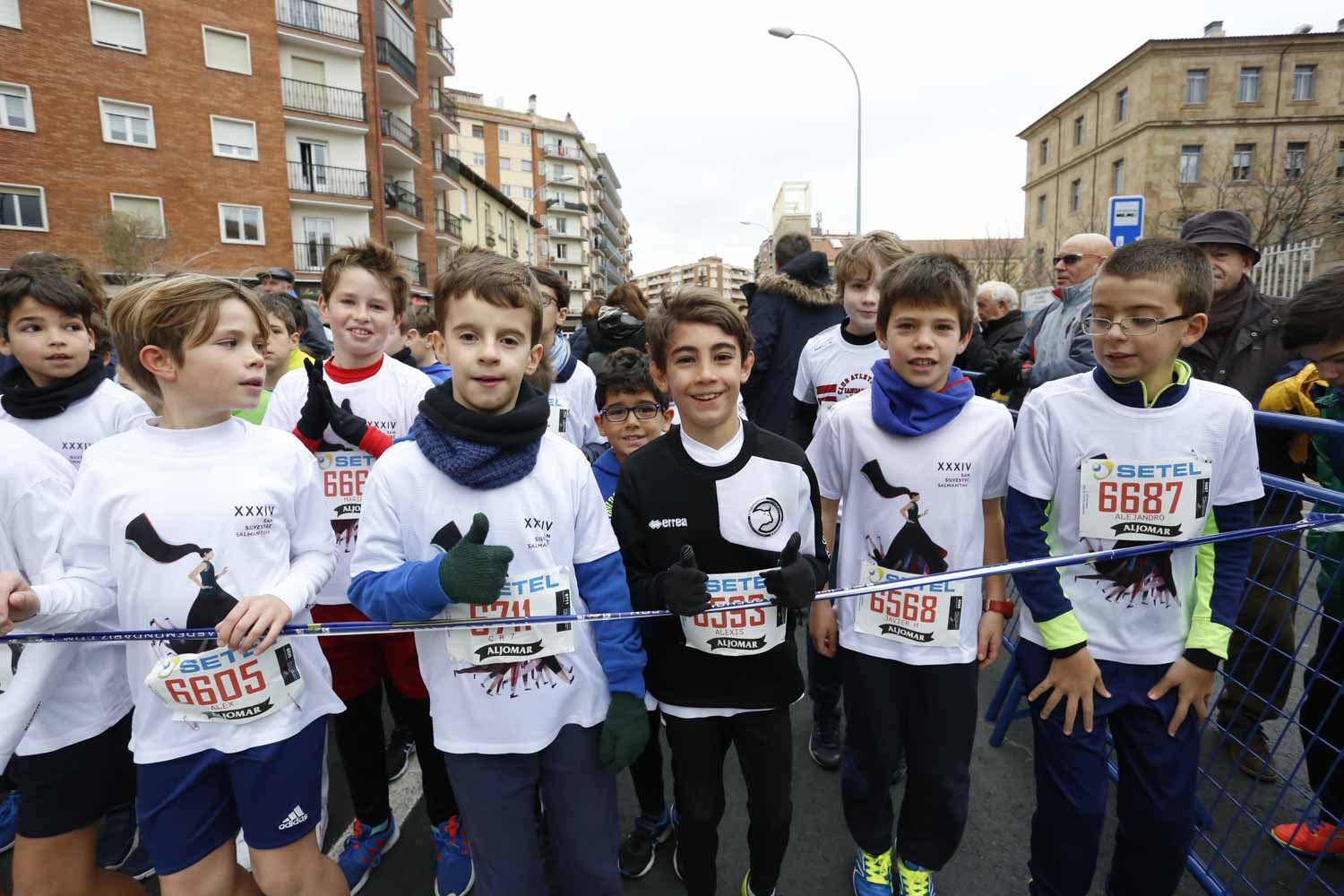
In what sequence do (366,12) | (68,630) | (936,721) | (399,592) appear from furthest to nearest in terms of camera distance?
(366,12) → (936,721) → (68,630) → (399,592)

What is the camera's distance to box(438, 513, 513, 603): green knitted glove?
1578 millimetres

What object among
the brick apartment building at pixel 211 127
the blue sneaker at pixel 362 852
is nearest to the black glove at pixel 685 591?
the blue sneaker at pixel 362 852

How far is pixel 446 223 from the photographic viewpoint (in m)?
34.7

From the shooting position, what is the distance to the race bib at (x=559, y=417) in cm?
338

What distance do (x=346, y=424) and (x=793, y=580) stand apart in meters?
1.68

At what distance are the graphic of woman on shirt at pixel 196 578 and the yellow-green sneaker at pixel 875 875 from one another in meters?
2.11

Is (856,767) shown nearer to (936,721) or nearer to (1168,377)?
(936,721)

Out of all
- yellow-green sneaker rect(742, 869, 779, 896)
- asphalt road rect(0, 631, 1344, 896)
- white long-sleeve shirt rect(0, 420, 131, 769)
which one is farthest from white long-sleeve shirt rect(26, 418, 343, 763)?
yellow-green sneaker rect(742, 869, 779, 896)

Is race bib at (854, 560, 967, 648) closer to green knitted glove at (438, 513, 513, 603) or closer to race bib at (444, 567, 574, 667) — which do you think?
race bib at (444, 567, 574, 667)

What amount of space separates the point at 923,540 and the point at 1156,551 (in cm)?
62

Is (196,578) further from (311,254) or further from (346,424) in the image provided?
(311,254)

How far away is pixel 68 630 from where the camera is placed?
71.2 inches

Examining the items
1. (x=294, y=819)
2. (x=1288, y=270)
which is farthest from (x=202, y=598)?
(x=1288, y=270)

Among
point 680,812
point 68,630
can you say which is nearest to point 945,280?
point 680,812
